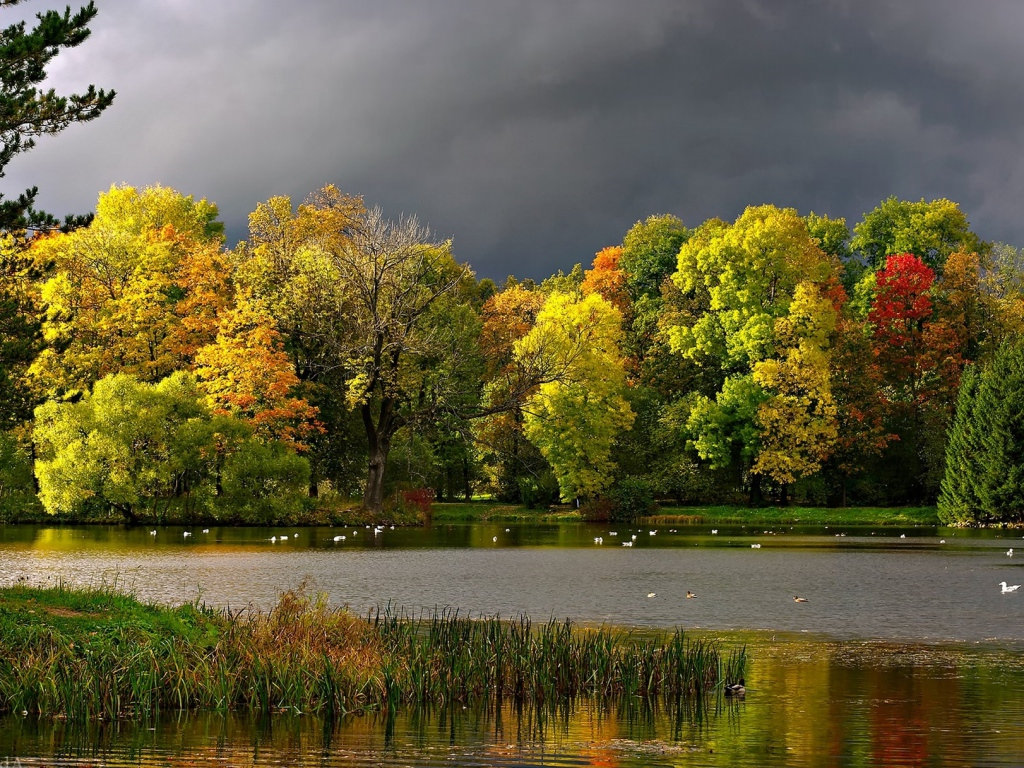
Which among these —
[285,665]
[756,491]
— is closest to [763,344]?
[756,491]

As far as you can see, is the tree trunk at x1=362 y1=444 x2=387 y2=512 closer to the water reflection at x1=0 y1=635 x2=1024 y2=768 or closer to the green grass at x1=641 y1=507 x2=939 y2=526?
the green grass at x1=641 y1=507 x2=939 y2=526

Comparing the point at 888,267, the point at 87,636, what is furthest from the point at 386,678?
the point at 888,267

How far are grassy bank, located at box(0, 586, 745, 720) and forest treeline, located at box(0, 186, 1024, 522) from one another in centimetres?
3456

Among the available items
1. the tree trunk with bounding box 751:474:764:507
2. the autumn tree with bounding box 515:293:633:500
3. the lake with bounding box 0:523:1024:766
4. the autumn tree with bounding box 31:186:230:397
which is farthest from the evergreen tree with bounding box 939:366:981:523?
the autumn tree with bounding box 31:186:230:397

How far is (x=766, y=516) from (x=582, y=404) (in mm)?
11047

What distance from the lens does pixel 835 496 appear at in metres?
64.4

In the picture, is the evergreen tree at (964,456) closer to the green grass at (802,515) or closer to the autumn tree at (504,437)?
the green grass at (802,515)

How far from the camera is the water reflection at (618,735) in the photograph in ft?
31.5

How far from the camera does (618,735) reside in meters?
10.8

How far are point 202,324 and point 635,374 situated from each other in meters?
26.3

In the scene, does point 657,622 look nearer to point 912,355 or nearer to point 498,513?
point 498,513

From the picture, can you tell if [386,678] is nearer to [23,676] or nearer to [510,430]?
[23,676]

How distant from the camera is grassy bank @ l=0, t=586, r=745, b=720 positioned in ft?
38.4

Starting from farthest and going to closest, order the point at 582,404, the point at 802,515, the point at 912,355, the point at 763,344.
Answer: the point at 912,355 → the point at 582,404 → the point at 802,515 → the point at 763,344
